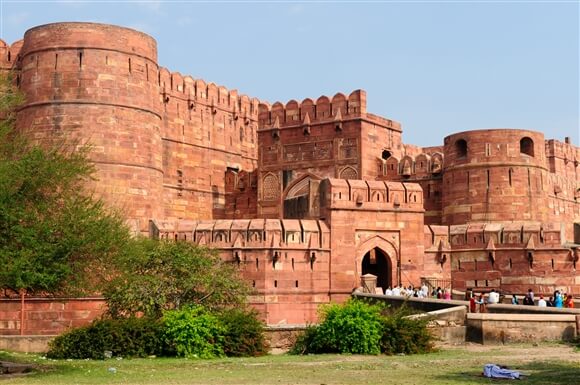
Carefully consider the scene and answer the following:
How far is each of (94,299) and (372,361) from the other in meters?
10.5

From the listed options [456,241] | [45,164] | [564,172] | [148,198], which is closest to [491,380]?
[45,164]

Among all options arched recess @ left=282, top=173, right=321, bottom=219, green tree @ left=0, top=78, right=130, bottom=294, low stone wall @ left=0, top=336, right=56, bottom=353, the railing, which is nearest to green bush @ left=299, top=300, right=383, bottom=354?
green tree @ left=0, top=78, right=130, bottom=294

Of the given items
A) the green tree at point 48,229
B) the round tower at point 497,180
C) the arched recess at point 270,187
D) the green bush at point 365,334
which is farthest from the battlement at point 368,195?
the green tree at point 48,229

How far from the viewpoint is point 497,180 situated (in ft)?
94.2

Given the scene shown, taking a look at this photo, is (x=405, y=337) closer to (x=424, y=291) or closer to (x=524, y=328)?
(x=524, y=328)

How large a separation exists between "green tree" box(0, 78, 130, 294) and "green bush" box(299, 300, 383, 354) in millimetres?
3469

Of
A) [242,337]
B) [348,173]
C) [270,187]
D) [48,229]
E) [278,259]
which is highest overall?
[348,173]

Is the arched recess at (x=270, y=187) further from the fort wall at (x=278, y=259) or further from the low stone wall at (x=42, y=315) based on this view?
the low stone wall at (x=42, y=315)

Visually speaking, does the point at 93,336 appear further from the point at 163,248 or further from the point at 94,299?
the point at 94,299

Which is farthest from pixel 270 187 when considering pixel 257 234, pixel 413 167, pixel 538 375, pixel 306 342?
pixel 538 375

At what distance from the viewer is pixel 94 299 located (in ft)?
70.6

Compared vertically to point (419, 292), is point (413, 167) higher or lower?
higher

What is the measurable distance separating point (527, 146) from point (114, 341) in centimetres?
1914

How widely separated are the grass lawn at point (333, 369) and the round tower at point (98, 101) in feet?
40.2
